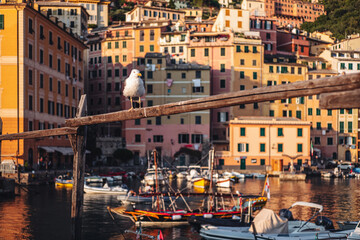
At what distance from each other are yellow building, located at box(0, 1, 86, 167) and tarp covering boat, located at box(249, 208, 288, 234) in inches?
1408

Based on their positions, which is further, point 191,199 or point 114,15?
point 114,15

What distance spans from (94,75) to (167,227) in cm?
6718

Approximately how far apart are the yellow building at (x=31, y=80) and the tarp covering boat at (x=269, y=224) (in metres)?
35.8

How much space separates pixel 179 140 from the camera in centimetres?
7912

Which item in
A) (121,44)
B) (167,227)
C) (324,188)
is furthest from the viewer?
(121,44)

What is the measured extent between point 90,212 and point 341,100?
29653mm

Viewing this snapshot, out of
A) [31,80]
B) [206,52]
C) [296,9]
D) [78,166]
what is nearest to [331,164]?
[206,52]

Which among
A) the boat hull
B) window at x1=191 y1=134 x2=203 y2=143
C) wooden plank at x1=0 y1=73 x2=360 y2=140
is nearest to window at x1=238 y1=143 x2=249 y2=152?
window at x1=191 y1=134 x2=203 y2=143

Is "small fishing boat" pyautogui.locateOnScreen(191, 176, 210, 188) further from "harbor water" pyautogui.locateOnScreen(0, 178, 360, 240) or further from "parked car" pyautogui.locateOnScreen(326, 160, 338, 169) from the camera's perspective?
"parked car" pyautogui.locateOnScreen(326, 160, 338, 169)

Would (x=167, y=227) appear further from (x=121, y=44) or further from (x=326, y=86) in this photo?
(x=121, y=44)

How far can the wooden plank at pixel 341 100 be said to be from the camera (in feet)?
22.1

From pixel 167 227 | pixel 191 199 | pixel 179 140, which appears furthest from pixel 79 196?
pixel 179 140

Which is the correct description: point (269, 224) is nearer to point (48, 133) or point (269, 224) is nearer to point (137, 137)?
point (48, 133)

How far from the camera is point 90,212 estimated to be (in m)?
34.6
